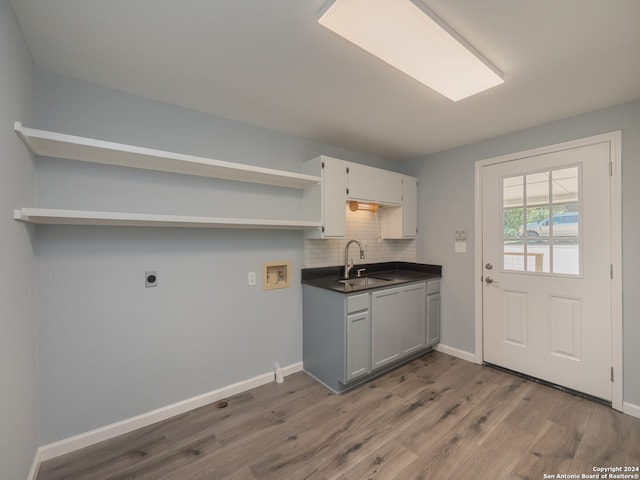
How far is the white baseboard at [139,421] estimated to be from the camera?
1756mm

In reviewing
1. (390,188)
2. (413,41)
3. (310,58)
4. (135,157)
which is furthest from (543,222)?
(135,157)

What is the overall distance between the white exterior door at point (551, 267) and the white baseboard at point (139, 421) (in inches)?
100.0

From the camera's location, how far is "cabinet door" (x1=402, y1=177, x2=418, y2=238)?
137 inches

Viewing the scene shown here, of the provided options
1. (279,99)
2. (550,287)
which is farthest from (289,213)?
(550,287)

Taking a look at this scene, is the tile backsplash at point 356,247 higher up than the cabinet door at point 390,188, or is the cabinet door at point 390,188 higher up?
the cabinet door at point 390,188

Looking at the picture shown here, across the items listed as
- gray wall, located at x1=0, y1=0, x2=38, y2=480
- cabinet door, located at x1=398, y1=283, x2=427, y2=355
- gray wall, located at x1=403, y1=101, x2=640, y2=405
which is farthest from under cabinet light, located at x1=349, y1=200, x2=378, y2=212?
gray wall, located at x1=0, y1=0, x2=38, y2=480

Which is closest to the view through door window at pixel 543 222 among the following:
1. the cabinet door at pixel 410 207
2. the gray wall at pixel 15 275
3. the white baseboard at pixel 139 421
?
the cabinet door at pixel 410 207

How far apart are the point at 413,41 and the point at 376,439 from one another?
97.4 inches

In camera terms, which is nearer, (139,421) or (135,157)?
(135,157)

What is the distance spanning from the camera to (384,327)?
2744 millimetres

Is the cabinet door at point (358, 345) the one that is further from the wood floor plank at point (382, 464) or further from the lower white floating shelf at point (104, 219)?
the lower white floating shelf at point (104, 219)

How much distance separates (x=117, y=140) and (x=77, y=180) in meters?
0.38

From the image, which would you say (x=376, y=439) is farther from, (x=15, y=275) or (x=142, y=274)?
(x=15, y=275)

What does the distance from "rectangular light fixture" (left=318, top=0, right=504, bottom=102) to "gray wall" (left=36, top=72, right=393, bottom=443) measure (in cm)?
146
